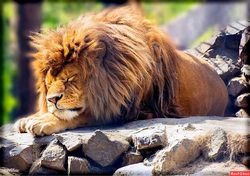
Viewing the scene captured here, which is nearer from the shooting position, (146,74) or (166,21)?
(146,74)

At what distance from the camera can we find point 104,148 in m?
2.66

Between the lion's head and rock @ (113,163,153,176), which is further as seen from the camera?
the lion's head

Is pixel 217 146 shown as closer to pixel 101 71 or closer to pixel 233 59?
pixel 101 71

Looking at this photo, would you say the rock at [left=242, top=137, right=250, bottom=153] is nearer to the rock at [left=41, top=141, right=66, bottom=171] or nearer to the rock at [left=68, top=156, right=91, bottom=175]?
the rock at [left=68, top=156, right=91, bottom=175]

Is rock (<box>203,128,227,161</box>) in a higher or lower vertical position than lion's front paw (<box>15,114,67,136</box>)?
lower

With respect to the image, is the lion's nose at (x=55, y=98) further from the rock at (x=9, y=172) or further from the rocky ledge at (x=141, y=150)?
the rock at (x=9, y=172)

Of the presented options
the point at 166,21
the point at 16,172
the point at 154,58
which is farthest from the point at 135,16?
the point at 166,21

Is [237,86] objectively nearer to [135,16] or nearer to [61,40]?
[135,16]

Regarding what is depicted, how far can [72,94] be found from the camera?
2955mm

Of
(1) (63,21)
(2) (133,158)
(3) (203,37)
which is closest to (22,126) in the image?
(2) (133,158)

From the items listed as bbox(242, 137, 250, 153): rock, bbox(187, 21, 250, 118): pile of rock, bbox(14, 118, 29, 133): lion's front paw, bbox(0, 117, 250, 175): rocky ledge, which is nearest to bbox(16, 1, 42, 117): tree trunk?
bbox(187, 21, 250, 118): pile of rock

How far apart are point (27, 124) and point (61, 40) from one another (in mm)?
485

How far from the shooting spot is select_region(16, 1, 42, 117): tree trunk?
17.1 ft

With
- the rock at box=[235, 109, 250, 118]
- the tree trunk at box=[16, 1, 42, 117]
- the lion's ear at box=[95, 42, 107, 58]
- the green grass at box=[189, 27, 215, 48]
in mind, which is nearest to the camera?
the lion's ear at box=[95, 42, 107, 58]
